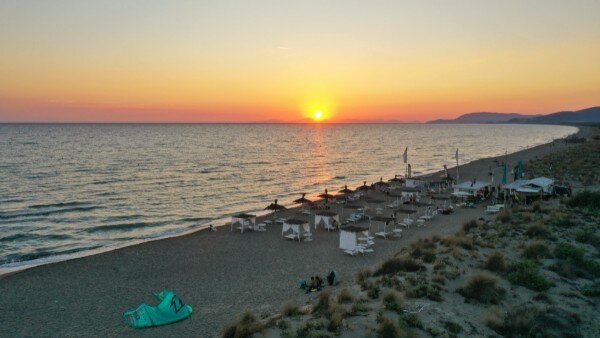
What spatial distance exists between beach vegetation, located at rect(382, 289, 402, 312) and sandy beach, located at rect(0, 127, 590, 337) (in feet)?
12.2

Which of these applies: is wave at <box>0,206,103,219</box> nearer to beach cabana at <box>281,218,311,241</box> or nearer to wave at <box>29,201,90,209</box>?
wave at <box>29,201,90,209</box>

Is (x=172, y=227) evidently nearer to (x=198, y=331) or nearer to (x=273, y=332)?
(x=198, y=331)

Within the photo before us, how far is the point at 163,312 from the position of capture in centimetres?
1227

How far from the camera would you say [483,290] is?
10.4 metres

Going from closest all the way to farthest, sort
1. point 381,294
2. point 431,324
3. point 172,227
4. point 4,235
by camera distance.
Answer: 1. point 431,324
2. point 381,294
3. point 4,235
4. point 172,227

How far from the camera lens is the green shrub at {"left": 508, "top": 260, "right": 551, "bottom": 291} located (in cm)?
1088

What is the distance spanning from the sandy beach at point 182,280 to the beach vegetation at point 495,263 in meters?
5.11

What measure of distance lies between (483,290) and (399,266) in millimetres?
2741

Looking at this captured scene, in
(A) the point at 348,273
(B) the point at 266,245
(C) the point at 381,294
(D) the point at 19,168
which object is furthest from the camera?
(D) the point at 19,168

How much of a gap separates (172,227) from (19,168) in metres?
40.3

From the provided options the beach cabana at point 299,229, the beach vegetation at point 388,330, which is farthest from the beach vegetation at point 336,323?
the beach cabana at point 299,229

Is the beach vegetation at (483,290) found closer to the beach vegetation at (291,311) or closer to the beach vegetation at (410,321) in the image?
the beach vegetation at (410,321)

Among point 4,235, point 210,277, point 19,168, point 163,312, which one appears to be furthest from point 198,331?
point 19,168

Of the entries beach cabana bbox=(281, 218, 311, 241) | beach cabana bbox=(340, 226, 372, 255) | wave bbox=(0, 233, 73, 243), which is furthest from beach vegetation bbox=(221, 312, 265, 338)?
wave bbox=(0, 233, 73, 243)
